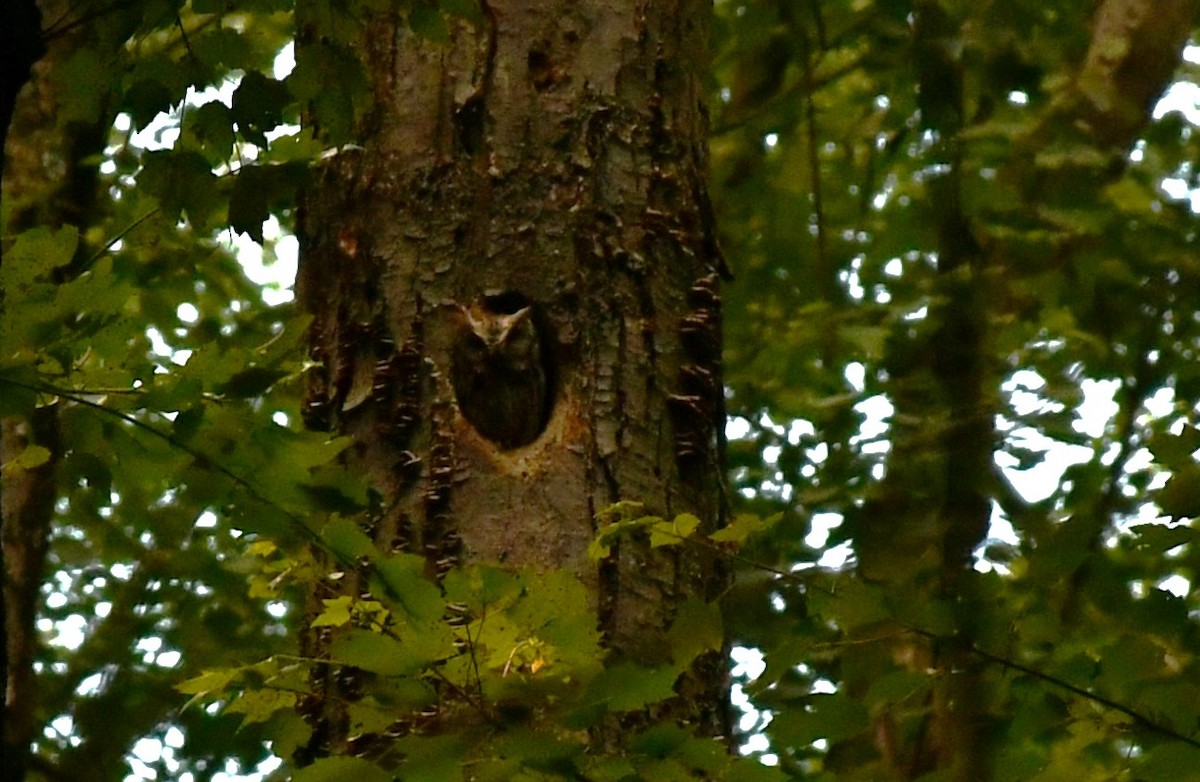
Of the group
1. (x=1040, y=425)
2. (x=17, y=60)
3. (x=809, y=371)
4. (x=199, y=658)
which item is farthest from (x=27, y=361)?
(x=809, y=371)

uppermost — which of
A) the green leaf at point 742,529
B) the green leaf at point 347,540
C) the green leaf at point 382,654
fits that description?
the green leaf at point 742,529

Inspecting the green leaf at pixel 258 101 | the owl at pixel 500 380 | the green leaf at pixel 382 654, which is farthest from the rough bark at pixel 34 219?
the owl at pixel 500 380

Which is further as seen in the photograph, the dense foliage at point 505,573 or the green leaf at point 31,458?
the green leaf at point 31,458

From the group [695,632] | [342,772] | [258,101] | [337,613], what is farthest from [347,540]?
[258,101]

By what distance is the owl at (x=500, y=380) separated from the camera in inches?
81.2

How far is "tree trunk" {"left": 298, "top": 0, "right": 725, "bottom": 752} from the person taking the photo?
204cm

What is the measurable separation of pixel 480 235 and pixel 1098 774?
41.9 inches

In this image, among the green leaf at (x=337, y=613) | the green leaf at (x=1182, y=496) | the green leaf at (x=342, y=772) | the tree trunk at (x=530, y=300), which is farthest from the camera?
the tree trunk at (x=530, y=300)

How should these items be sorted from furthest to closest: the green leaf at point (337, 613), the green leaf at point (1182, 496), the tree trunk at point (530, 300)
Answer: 1. the tree trunk at point (530, 300)
2. the green leaf at point (1182, 496)
3. the green leaf at point (337, 613)

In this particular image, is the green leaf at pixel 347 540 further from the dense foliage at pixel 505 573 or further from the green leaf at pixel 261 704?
the green leaf at pixel 261 704

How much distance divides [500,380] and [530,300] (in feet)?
0.37

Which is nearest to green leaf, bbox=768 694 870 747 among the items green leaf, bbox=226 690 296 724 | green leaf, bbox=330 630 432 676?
green leaf, bbox=330 630 432 676

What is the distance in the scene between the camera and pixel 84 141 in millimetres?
4945

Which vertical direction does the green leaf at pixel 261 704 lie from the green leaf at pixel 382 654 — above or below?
above
